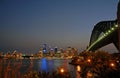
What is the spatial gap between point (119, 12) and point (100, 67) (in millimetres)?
20551

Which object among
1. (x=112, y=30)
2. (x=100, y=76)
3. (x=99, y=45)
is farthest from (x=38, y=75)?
(x=99, y=45)

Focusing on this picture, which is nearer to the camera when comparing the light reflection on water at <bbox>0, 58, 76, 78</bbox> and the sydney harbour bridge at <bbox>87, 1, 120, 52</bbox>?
the light reflection on water at <bbox>0, 58, 76, 78</bbox>

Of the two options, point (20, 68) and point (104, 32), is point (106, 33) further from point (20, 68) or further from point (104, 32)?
point (20, 68)

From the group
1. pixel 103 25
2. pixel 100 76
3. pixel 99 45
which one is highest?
pixel 103 25

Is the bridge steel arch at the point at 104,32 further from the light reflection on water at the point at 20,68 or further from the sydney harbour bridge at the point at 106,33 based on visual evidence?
the light reflection on water at the point at 20,68

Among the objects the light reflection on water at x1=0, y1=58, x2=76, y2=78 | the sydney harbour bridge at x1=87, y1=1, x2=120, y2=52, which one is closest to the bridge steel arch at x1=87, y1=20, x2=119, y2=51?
the sydney harbour bridge at x1=87, y1=1, x2=120, y2=52

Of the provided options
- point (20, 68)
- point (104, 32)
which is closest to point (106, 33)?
point (104, 32)

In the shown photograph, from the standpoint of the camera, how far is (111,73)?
702 inches

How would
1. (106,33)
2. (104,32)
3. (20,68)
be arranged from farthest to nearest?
(20,68)
(104,32)
(106,33)

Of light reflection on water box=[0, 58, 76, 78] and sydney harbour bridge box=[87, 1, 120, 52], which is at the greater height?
sydney harbour bridge box=[87, 1, 120, 52]

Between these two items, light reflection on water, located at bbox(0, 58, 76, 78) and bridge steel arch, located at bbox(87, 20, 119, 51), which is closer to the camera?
light reflection on water, located at bbox(0, 58, 76, 78)

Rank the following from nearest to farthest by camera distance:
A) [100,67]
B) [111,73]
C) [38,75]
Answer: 1. [38,75]
2. [111,73]
3. [100,67]

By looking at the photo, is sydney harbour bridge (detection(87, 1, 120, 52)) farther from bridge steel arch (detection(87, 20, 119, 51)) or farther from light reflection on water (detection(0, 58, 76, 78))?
light reflection on water (detection(0, 58, 76, 78))

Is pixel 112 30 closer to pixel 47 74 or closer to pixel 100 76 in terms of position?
pixel 100 76
